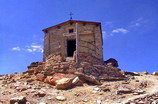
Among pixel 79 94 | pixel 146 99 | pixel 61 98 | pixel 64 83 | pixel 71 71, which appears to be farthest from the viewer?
pixel 71 71

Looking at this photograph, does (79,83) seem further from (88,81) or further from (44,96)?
(44,96)

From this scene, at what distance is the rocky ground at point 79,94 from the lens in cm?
1304

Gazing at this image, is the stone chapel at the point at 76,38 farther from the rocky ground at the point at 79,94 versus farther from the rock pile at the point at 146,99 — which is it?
the rock pile at the point at 146,99

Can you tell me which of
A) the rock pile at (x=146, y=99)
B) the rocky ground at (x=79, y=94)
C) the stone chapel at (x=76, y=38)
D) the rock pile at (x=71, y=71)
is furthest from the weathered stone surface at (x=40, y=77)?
the rock pile at (x=146, y=99)

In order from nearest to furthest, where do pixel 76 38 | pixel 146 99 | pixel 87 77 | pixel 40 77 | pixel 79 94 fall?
pixel 146 99 → pixel 79 94 → pixel 87 77 → pixel 40 77 → pixel 76 38

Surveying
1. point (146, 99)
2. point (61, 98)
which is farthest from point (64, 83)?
point (146, 99)

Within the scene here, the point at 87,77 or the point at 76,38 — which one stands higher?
the point at 76,38

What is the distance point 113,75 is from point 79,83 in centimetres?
417

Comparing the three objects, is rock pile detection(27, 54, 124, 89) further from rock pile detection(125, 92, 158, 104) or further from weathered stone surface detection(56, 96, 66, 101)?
rock pile detection(125, 92, 158, 104)

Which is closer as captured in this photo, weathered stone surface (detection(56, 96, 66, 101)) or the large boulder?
weathered stone surface (detection(56, 96, 66, 101))

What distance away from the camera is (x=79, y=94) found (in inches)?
576

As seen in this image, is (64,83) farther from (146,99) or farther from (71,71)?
(146,99)

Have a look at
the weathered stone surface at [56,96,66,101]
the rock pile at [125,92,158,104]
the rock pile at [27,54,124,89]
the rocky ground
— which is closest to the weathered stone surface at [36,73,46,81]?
the rock pile at [27,54,124,89]

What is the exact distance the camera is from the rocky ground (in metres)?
13.0
